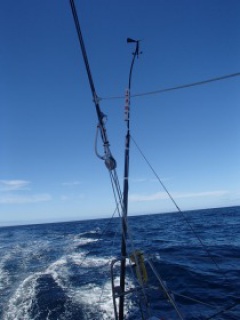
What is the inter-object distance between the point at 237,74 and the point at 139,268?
162 inches

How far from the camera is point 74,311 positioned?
467 inches

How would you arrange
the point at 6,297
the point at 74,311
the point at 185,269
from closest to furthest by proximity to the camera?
the point at 74,311 → the point at 6,297 → the point at 185,269

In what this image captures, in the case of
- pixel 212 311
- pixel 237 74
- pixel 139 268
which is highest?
pixel 237 74

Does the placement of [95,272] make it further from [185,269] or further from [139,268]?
[139,268]

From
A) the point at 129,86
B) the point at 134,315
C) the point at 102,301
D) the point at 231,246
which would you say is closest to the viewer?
the point at 129,86

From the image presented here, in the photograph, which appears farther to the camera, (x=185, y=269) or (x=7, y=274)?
(x=7, y=274)

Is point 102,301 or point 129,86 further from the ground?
point 129,86

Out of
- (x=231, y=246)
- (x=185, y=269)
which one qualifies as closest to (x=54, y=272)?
(x=185, y=269)

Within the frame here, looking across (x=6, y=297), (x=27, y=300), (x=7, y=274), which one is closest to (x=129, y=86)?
(x=27, y=300)

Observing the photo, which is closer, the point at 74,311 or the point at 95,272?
the point at 74,311

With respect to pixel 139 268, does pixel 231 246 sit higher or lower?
lower

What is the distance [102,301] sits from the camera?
1290 cm

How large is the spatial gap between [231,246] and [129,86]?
73.6 ft

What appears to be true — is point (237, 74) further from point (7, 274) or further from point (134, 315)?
point (7, 274)
